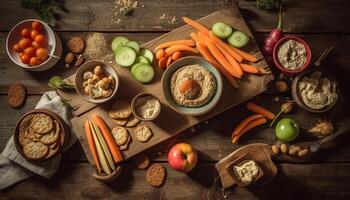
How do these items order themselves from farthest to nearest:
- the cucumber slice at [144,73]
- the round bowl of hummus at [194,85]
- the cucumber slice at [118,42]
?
the cucumber slice at [118,42]
the cucumber slice at [144,73]
the round bowl of hummus at [194,85]

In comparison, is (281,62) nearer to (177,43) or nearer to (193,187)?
(177,43)

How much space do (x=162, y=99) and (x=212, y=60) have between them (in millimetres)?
522

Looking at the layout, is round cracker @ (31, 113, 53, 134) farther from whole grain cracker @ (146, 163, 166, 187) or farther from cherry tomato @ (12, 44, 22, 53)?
whole grain cracker @ (146, 163, 166, 187)

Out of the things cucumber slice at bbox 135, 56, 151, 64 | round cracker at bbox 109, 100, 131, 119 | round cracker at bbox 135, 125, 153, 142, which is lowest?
round cracker at bbox 135, 125, 153, 142

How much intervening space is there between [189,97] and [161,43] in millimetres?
581

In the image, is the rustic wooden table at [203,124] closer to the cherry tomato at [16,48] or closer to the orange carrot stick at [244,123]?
the orange carrot stick at [244,123]

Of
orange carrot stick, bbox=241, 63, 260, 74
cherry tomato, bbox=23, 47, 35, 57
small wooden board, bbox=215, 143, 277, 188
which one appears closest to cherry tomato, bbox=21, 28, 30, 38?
cherry tomato, bbox=23, 47, 35, 57

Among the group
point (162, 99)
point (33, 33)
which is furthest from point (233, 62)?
point (33, 33)

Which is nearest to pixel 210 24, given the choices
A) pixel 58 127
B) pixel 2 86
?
pixel 58 127

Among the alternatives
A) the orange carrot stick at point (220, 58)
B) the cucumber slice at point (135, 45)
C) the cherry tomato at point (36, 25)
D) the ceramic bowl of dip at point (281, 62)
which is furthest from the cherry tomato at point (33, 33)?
the ceramic bowl of dip at point (281, 62)

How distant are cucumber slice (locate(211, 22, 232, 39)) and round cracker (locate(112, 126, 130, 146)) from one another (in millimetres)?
1107

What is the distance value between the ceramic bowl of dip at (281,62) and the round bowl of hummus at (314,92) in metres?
0.06

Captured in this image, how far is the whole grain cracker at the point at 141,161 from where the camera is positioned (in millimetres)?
3434

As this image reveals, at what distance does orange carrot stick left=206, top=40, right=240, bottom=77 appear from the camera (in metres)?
3.34
